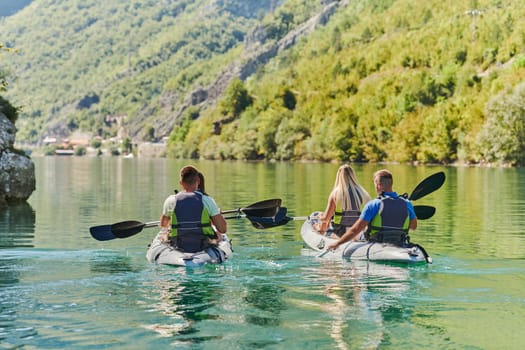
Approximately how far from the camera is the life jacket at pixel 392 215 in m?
16.3

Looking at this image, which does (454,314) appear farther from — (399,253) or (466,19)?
(466,19)

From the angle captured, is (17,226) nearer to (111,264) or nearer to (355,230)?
(111,264)

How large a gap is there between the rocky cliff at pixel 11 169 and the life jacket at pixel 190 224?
1813 cm

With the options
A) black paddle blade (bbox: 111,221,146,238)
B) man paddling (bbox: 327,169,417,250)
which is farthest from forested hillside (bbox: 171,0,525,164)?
man paddling (bbox: 327,169,417,250)

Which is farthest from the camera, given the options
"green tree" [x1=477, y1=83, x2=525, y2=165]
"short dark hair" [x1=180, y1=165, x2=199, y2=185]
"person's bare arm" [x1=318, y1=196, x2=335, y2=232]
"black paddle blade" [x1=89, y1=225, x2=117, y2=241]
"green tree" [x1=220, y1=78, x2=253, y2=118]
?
"green tree" [x1=220, y1=78, x2=253, y2=118]

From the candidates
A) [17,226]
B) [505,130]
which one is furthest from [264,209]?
[505,130]

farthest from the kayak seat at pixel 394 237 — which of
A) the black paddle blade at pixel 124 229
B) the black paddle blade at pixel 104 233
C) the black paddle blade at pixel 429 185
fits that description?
the black paddle blade at pixel 104 233

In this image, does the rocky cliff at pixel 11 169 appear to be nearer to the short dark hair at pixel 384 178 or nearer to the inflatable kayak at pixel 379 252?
the inflatable kayak at pixel 379 252

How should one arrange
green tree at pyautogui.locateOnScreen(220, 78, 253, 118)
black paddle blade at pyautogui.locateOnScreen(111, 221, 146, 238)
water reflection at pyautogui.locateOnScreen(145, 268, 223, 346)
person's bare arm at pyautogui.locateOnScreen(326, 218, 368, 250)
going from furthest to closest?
green tree at pyautogui.locateOnScreen(220, 78, 253, 118)
black paddle blade at pyautogui.locateOnScreen(111, 221, 146, 238)
person's bare arm at pyautogui.locateOnScreen(326, 218, 368, 250)
water reflection at pyautogui.locateOnScreen(145, 268, 223, 346)

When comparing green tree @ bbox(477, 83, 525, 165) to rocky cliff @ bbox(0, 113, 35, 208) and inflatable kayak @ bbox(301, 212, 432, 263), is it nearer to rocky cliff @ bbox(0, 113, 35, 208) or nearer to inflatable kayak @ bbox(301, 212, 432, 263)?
rocky cliff @ bbox(0, 113, 35, 208)

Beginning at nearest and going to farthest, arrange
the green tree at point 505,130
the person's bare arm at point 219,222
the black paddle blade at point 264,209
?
Answer: 1. the person's bare arm at point 219,222
2. the black paddle blade at point 264,209
3. the green tree at point 505,130

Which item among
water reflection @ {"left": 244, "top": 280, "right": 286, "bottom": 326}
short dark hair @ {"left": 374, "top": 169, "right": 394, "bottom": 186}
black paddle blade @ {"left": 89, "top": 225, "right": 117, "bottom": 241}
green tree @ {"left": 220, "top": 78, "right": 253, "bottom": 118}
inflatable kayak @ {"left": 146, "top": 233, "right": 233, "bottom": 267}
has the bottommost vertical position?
water reflection @ {"left": 244, "top": 280, "right": 286, "bottom": 326}

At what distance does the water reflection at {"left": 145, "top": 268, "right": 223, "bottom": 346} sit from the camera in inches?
445

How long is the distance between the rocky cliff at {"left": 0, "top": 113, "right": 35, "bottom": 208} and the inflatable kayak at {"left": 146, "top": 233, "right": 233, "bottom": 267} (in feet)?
56.6
